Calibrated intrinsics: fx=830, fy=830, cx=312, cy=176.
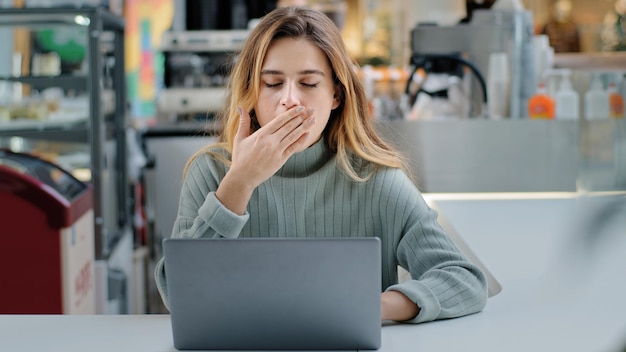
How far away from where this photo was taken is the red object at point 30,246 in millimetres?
2611

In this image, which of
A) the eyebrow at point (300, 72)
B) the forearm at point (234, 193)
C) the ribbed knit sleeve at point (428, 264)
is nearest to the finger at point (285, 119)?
the forearm at point (234, 193)

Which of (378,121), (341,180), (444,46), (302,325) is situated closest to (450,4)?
(444,46)

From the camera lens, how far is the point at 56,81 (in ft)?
10.5

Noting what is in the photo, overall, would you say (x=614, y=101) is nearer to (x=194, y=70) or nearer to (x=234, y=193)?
(x=234, y=193)

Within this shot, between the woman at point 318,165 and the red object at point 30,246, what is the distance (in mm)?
1032

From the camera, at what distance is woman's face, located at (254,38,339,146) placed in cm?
162

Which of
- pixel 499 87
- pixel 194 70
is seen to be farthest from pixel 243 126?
pixel 194 70

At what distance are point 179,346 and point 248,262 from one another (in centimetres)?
17

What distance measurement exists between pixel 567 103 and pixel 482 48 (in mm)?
610

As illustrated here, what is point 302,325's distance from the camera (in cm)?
109

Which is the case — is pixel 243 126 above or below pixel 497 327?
above

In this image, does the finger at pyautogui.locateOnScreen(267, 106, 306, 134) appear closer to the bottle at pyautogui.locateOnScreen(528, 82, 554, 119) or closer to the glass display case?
the glass display case

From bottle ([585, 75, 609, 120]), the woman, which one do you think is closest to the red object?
the woman

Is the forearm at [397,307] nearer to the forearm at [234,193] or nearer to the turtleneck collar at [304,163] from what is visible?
the forearm at [234,193]
